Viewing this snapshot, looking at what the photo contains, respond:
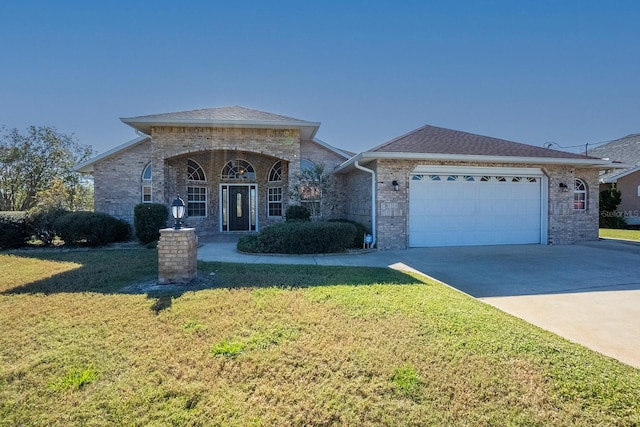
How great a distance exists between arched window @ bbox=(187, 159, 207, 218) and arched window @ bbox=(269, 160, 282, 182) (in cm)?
307

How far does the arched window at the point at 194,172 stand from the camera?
14.8m

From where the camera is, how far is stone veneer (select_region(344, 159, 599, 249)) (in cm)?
1077

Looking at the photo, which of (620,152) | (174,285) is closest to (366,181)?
(174,285)

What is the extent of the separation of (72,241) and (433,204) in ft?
41.0

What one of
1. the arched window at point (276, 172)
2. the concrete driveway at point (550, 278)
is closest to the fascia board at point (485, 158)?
the concrete driveway at point (550, 278)

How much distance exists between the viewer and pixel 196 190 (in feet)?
49.2

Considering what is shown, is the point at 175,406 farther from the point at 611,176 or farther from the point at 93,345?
the point at 611,176

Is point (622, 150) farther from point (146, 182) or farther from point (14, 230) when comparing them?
point (14, 230)

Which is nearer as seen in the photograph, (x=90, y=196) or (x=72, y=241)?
(x=72, y=241)

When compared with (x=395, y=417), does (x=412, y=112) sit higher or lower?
higher

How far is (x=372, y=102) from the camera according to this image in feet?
54.7

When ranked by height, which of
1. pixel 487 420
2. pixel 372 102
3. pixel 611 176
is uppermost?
pixel 372 102

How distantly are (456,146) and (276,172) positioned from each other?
316 inches

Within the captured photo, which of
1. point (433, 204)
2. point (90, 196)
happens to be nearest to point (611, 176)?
point (433, 204)
